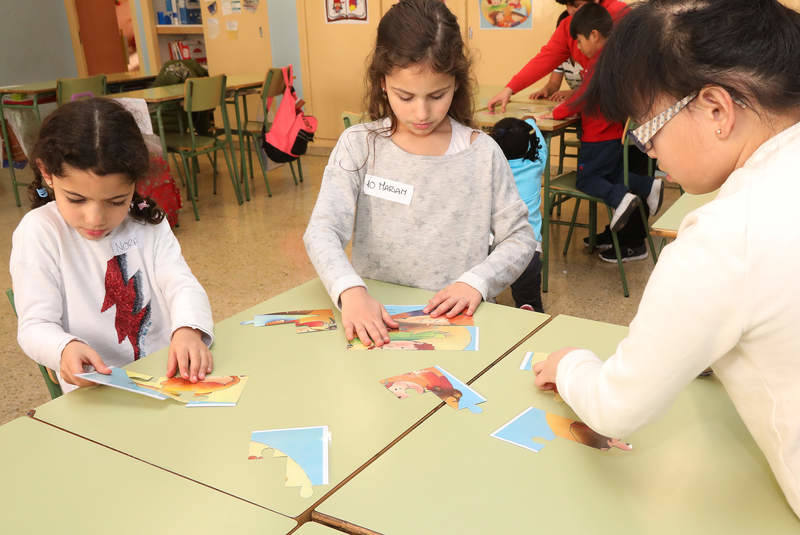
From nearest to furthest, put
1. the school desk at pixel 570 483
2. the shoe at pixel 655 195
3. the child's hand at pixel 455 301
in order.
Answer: the school desk at pixel 570 483 → the child's hand at pixel 455 301 → the shoe at pixel 655 195

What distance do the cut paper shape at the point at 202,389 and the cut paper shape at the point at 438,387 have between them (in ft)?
0.78

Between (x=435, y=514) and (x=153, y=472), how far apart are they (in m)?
0.38

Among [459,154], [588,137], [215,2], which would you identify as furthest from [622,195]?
[215,2]

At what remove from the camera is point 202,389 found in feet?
3.61

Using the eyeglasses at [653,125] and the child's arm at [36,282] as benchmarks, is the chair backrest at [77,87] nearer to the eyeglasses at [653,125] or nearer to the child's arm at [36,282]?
the child's arm at [36,282]

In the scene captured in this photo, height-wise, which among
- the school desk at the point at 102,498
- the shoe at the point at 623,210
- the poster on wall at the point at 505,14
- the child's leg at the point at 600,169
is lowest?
the shoe at the point at 623,210

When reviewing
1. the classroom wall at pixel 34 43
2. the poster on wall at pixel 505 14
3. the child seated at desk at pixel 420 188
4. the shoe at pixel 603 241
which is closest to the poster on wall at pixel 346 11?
the poster on wall at pixel 505 14

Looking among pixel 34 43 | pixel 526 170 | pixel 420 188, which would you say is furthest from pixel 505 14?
pixel 34 43

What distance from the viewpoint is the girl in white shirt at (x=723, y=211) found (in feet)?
2.13

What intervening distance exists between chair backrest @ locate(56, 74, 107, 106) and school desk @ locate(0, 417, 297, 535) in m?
4.18

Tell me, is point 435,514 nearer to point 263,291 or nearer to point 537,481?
point 537,481

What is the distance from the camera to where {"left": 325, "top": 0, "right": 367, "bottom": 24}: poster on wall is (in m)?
6.01

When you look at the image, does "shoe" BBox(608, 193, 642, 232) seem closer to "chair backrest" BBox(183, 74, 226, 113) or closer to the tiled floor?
the tiled floor

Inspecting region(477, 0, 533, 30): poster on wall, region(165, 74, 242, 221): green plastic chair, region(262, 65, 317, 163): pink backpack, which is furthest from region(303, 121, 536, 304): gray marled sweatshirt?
region(477, 0, 533, 30): poster on wall
